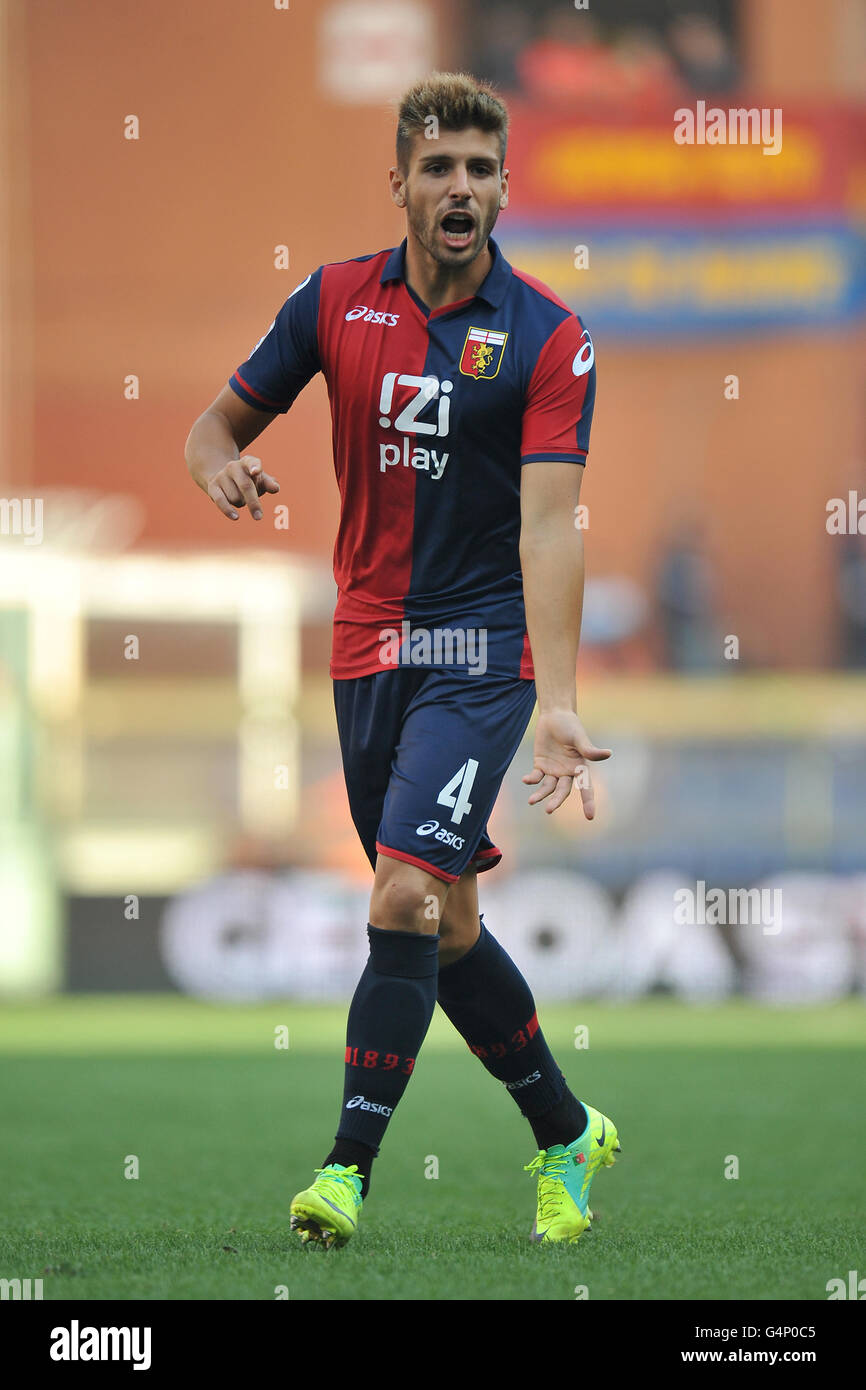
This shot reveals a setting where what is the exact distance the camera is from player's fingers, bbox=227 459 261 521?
12.8 feet

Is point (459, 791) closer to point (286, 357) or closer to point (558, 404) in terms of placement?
point (558, 404)

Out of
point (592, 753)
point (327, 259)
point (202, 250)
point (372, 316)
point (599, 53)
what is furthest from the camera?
point (202, 250)

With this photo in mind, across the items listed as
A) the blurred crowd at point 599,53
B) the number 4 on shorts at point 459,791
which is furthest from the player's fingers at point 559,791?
the blurred crowd at point 599,53

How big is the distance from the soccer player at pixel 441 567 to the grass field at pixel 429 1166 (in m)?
0.25

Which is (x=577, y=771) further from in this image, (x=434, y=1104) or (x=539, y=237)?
(x=539, y=237)

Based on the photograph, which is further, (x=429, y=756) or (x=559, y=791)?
(x=429, y=756)

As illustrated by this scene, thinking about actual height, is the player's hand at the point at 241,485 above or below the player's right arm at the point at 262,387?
below

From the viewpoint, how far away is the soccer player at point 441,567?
3.91 m

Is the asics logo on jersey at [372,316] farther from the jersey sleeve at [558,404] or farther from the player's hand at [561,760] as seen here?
the player's hand at [561,760]

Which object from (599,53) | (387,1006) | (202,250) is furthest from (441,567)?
(599,53)

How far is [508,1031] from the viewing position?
4.24 m

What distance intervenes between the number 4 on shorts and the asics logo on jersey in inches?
38.0

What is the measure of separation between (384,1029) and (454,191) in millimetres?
1733

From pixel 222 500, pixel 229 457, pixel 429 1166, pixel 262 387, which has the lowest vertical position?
pixel 429 1166
